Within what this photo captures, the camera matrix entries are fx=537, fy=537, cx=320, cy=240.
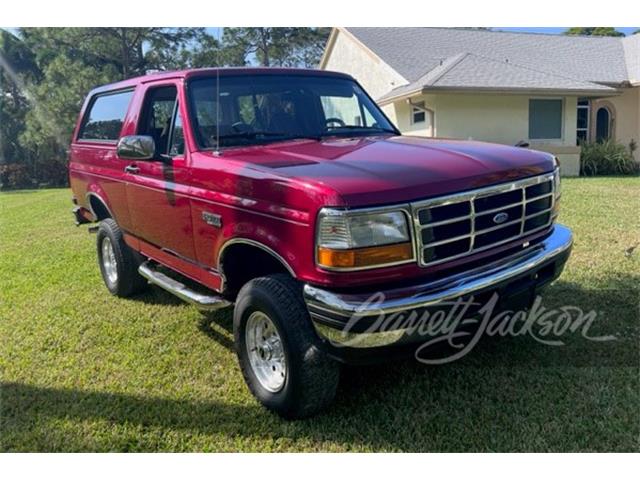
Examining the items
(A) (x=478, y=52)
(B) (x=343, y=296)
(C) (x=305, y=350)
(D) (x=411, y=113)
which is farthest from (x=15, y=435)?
(A) (x=478, y=52)

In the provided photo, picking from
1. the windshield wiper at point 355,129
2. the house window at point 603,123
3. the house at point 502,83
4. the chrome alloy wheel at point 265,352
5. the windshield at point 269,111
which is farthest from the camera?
the house window at point 603,123

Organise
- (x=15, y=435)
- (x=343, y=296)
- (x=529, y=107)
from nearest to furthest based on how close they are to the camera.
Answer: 1. (x=343, y=296)
2. (x=15, y=435)
3. (x=529, y=107)

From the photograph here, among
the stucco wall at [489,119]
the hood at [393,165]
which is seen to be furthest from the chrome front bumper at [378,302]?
the stucco wall at [489,119]

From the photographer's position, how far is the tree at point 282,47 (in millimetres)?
11697

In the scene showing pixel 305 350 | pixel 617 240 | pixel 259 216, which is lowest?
pixel 617 240

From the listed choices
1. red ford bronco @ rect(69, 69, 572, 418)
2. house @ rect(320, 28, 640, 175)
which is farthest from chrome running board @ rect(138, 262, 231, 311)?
house @ rect(320, 28, 640, 175)

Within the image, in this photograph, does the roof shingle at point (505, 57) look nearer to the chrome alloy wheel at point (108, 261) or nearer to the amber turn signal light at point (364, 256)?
the chrome alloy wheel at point (108, 261)

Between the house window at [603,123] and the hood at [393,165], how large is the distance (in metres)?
18.4

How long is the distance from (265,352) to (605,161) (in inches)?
666

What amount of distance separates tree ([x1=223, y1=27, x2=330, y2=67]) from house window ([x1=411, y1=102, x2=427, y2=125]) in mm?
4180

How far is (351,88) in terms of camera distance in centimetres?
491

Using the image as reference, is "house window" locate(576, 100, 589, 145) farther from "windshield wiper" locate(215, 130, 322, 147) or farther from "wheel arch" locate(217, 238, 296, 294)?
"wheel arch" locate(217, 238, 296, 294)

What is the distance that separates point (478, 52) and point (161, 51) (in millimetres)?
11951

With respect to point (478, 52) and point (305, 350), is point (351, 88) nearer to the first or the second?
point (305, 350)
